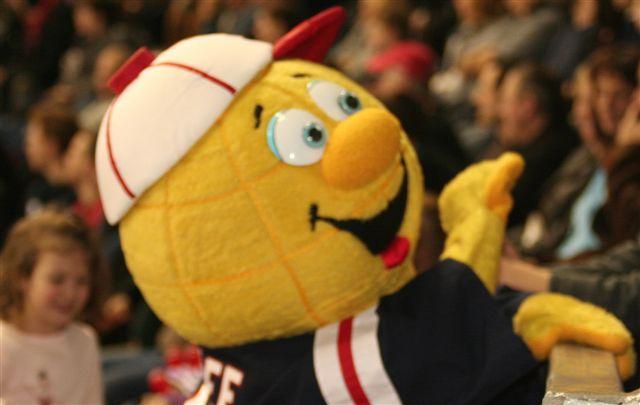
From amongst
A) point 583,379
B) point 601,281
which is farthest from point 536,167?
Result: point 583,379

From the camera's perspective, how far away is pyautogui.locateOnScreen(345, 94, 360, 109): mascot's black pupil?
1475 millimetres

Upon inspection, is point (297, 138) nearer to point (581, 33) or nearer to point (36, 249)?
point (36, 249)

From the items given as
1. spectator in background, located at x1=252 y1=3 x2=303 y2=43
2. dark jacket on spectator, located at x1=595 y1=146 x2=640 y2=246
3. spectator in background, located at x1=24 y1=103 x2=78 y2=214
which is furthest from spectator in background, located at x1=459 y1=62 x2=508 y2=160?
spectator in background, located at x1=24 y1=103 x2=78 y2=214

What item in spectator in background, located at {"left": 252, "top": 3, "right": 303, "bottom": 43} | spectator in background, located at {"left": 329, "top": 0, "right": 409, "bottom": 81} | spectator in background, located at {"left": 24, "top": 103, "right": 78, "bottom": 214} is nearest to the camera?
spectator in background, located at {"left": 24, "top": 103, "right": 78, "bottom": 214}

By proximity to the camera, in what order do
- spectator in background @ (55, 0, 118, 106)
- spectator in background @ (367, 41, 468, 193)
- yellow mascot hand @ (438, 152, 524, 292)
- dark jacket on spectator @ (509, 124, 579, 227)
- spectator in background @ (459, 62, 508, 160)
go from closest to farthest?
1. yellow mascot hand @ (438, 152, 524, 292)
2. spectator in background @ (367, 41, 468, 193)
3. dark jacket on spectator @ (509, 124, 579, 227)
4. spectator in background @ (459, 62, 508, 160)
5. spectator in background @ (55, 0, 118, 106)

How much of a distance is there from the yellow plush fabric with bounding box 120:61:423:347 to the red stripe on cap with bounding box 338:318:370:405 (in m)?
0.03

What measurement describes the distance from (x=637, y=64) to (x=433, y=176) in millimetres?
636

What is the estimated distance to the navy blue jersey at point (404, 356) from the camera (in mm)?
1426

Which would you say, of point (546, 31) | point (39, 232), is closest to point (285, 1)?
point (546, 31)

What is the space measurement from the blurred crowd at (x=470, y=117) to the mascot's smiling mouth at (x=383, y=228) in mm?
378

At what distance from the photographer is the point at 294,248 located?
1.40 metres

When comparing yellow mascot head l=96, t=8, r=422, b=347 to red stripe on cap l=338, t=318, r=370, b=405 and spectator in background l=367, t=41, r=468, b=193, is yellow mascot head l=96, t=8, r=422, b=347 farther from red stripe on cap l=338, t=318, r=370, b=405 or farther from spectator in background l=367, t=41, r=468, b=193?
spectator in background l=367, t=41, r=468, b=193

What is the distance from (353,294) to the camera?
4.72ft

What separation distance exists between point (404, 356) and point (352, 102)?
353mm
